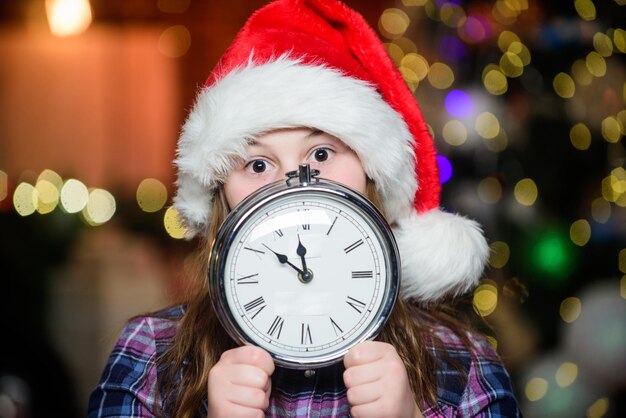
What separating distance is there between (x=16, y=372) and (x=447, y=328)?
1.77 meters

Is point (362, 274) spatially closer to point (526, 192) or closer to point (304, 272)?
point (304, 272)

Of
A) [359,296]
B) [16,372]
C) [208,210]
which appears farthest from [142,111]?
[359,296]

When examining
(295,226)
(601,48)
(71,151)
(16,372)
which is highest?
(71,151)

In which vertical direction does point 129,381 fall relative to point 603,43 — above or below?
below

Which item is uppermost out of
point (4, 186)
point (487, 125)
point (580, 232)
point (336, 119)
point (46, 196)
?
point (4, 186)

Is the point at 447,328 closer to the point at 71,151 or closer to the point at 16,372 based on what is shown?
the point at 16,372

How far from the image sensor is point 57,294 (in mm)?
3182

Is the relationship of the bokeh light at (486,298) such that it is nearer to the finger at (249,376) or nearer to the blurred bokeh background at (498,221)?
the blurred bokeh background at (498,221)

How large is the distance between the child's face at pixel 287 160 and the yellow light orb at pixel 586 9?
147 centimetres

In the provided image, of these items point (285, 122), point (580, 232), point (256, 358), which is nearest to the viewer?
point (256, 358)

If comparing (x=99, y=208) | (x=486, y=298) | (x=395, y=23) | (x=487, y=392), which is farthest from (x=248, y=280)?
(x=99, y=208)

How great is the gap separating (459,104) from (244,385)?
194 cm

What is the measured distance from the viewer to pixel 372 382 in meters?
0.97

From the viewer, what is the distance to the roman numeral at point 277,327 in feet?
3.18
